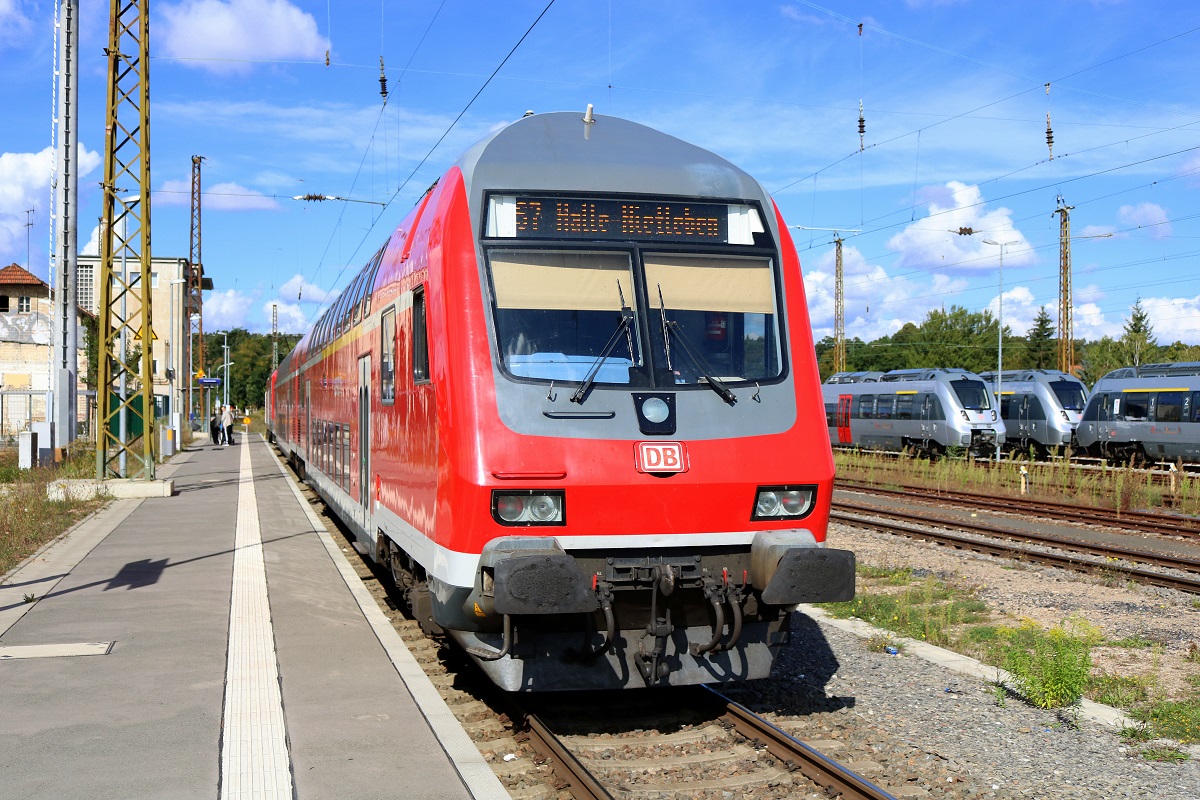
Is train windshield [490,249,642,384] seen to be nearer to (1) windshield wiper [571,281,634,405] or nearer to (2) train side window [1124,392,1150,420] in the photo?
(1) windshield wiper [571,281,634,405]

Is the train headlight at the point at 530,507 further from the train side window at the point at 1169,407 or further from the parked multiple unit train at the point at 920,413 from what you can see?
the train side window at the point at 1169,407

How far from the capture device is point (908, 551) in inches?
581

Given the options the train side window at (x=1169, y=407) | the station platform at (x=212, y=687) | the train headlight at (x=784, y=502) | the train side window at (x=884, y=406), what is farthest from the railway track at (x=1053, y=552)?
the train side window at (x=884, y=406)

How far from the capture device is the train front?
5805mm

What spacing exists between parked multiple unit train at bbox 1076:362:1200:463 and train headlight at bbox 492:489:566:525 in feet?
84.4

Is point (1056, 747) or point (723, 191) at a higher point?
point (723, 191)

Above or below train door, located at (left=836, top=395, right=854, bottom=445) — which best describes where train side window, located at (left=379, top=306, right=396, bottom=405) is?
above

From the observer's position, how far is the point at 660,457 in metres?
5.98

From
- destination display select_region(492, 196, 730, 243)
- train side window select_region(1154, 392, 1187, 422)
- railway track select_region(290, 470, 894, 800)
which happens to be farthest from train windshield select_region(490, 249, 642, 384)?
train side window select_region(1154, 392, 1187, 422)

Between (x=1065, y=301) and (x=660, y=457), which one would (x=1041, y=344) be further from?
(x=660, y=457)

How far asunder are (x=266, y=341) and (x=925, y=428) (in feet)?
325

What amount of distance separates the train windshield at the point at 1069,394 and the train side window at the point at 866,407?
556 cm

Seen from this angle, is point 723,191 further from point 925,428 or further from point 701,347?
point 925,428

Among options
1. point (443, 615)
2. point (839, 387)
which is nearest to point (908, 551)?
point (443, 615)
